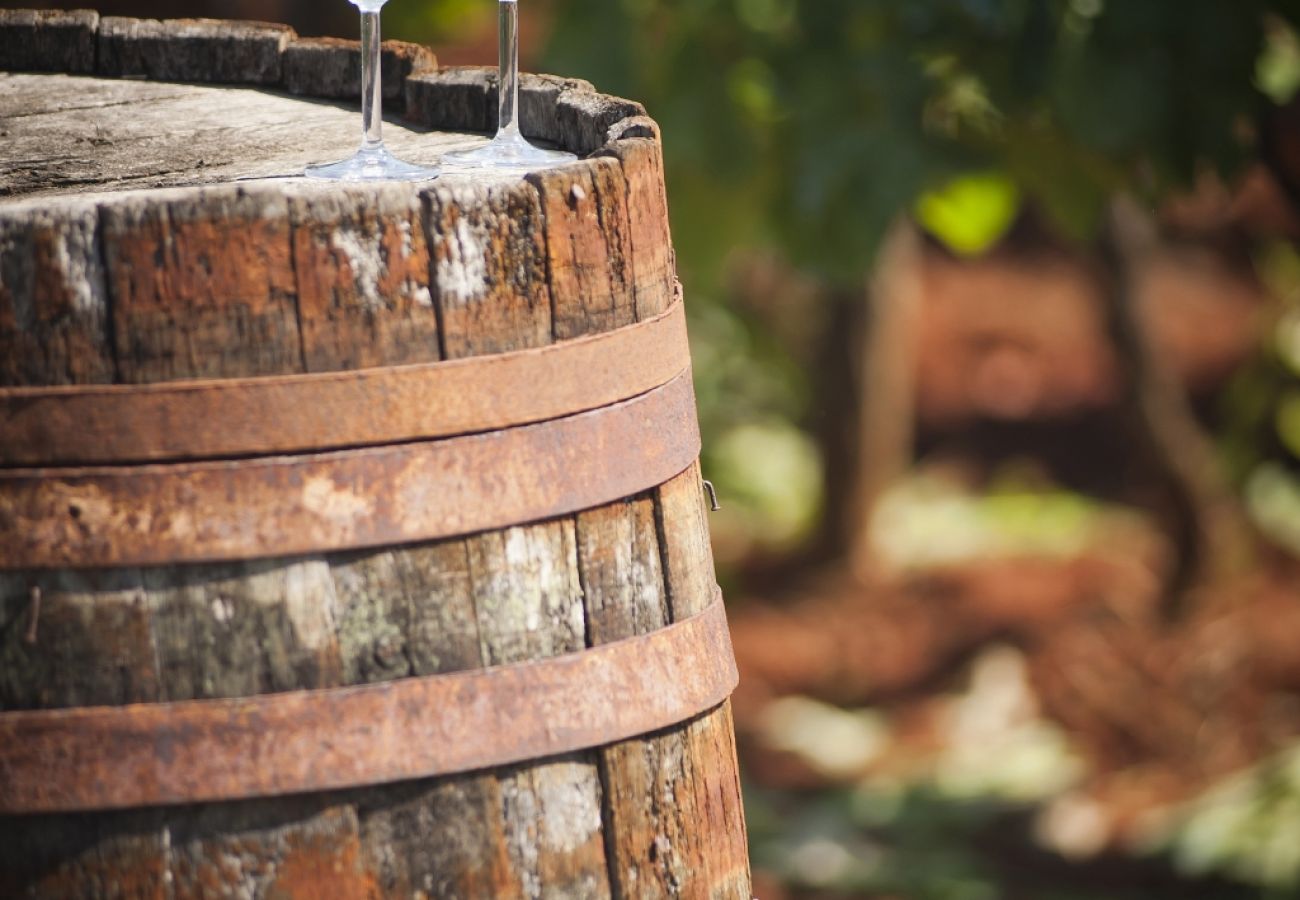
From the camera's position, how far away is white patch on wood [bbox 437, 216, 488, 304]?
123cm

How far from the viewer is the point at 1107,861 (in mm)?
4402

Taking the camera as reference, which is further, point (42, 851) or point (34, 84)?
point (34, 84)

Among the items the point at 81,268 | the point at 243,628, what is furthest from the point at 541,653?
the point at 81,268

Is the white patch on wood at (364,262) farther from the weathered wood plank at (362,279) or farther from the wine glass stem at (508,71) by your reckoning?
the wine glass stem at (508,71)

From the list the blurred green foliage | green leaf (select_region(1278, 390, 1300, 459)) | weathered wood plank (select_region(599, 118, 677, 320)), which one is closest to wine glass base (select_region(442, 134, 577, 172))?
weathered wood plank (select_region(599, 118, 677, 320))

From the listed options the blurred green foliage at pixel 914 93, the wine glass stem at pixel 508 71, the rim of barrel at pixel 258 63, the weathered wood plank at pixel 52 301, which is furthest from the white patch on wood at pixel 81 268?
the blurred green foliage at pixel 914 93

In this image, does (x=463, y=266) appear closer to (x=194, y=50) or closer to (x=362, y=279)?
(x=362, y=279)

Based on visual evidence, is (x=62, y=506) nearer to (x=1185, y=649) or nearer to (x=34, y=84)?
(x=34, y=84)

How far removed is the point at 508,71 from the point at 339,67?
406mm

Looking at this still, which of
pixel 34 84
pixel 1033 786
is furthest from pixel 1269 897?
pixel 34 84

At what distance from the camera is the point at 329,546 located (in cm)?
119

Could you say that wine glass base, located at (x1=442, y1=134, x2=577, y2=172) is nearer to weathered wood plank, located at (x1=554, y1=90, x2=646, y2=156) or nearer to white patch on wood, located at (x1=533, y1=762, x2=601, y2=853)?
weathered wood plank, located at (x1=554, y1=90, x2=646, y2=156)

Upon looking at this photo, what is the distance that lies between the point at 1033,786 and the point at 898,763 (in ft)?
1.38

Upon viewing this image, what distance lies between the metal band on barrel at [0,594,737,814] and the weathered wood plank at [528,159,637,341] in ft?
0.94
